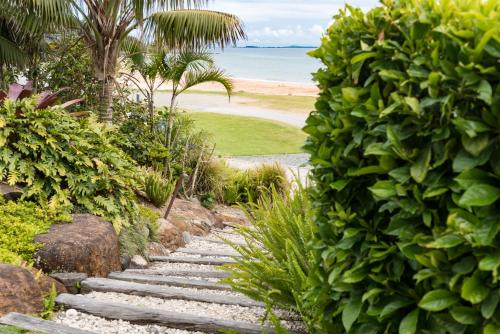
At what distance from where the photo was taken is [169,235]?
6.90m

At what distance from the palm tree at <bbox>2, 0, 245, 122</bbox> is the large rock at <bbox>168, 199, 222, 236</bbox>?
77.6 inches

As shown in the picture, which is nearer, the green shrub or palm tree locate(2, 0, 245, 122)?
the green shrub

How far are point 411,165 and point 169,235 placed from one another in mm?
5271

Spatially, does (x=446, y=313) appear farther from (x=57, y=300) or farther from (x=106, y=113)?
(x=106, y=113)

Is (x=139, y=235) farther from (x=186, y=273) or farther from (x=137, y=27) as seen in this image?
(x=137, y=27)

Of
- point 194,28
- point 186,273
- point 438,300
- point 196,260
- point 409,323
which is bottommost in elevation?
point 196,260

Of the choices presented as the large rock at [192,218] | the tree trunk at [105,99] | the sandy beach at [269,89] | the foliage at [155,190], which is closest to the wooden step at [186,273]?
the large rock at [192,218]

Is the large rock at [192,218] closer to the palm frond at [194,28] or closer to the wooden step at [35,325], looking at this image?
the palm frond at [194,28]

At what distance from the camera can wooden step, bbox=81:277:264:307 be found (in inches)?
153

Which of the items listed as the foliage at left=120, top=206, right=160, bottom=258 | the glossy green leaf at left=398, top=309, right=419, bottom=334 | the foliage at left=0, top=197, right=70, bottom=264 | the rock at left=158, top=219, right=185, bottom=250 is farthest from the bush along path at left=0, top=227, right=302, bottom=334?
the rock at left=158, top=219, right=185, bottom=250

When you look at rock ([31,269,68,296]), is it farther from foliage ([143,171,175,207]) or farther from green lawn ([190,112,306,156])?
green lawn ([190,112,306,156])

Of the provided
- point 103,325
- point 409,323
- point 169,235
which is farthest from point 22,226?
point 409,323

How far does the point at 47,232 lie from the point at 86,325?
133cm

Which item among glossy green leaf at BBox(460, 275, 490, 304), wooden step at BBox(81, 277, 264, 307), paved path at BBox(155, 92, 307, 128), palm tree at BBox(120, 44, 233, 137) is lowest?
paved path at BBox(155, 92, 307, 128)
